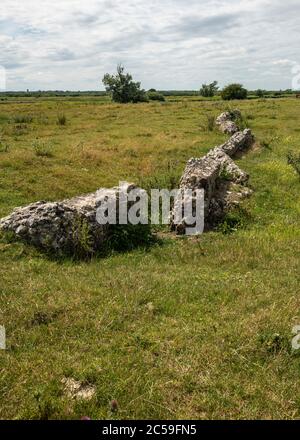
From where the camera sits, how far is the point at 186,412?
5434mm

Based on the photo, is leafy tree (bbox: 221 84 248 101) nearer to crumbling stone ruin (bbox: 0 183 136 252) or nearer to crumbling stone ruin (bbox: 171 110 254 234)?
crumbling stone ruin (bbox: 171 110 254 234)

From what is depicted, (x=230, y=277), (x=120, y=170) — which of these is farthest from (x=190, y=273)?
(x=120, y=170)

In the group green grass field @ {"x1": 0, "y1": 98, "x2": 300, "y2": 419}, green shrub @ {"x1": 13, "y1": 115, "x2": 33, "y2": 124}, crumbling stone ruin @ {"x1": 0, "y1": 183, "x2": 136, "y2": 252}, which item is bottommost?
green grass field @ {"x1": 0, "y1": 98, "x2": 300, "y2": 419}

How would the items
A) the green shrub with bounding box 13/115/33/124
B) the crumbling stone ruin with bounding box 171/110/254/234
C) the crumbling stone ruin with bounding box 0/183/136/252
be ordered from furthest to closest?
the green shrub with bounding box 13/115/33/124 → the crumbling stone ruin with bounding box 171/110/254/234 → the crumbling stone ruin with bounding box 0/183/136/252

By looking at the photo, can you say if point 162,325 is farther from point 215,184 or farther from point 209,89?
point 209,89

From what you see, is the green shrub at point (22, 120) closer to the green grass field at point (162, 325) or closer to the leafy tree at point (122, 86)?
the green grass field at point (162, 325)

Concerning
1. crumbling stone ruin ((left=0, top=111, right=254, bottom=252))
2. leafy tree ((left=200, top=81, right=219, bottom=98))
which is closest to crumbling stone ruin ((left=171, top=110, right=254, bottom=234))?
crumbling stone ruin ((left=0, top=111, right=254, bottom=252))

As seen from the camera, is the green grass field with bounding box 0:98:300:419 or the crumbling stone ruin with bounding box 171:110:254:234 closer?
the green grass field with bounding box 0:98:300:419

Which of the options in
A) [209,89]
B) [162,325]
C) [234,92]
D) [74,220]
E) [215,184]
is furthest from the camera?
[209,89]

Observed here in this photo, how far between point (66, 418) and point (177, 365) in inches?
64.9

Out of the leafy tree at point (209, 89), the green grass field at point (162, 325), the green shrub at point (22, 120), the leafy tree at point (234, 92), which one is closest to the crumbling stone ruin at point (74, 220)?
the green grass field at point (162, 325)

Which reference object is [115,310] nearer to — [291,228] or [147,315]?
[147,315]

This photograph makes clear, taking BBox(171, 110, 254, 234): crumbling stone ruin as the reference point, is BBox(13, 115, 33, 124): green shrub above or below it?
above

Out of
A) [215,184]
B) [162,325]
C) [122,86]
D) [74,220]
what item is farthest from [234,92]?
[162,325]
